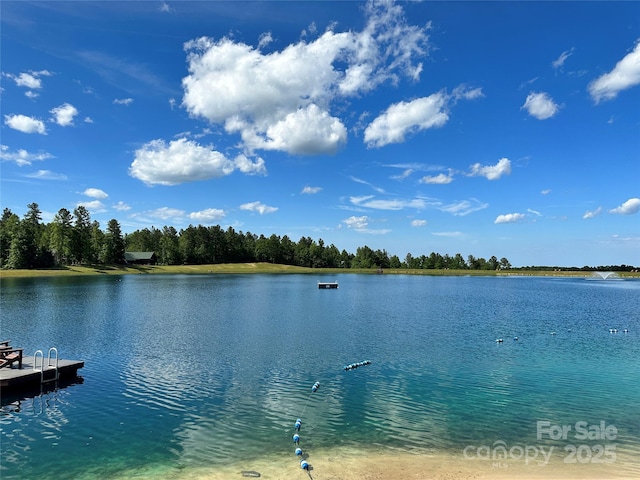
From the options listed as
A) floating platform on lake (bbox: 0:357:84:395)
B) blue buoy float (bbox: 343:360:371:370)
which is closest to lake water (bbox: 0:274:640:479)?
blue buoy float (bbox: 343:360:371:370)

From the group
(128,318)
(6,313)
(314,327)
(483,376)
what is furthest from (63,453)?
(6,313)

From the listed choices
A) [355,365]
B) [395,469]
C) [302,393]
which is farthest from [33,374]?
[395,469]

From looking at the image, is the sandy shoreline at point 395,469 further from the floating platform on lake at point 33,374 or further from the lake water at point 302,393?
the floating platform on lake at point 33,374

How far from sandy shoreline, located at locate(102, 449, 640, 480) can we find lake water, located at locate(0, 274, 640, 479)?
59 cm

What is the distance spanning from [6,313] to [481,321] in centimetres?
6336

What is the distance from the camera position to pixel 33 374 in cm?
2481

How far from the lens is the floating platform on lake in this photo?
24.0m

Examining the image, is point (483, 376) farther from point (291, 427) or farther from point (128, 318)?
point (128, 318)

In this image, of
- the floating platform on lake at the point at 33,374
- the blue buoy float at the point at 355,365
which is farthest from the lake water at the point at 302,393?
the floating platform on lake at the point at 33,374

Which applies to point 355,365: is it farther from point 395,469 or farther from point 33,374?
point 33,374

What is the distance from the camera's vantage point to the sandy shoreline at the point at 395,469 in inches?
588

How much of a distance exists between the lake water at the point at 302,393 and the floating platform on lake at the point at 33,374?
100 cm

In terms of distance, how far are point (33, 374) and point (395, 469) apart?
22645 mm

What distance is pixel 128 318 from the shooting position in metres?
52.0
